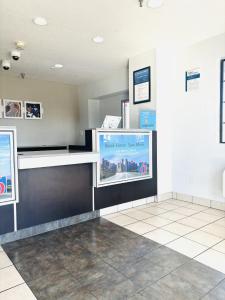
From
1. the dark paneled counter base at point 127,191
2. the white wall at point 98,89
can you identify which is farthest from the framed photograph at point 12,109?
the dark paneled counter base at point 127,191

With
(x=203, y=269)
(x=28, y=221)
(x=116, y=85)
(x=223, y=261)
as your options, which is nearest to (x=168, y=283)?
(x=203, y=269)

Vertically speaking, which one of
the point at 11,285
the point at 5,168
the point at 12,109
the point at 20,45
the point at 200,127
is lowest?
the point at 11,285

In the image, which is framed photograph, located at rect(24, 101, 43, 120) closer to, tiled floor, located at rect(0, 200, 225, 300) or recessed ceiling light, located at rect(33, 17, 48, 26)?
recessed ceiling light, located at rect(33, 17, 48, 26)

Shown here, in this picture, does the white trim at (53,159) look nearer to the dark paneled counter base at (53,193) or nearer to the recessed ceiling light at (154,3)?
the dark paneled counter base at (53,193)

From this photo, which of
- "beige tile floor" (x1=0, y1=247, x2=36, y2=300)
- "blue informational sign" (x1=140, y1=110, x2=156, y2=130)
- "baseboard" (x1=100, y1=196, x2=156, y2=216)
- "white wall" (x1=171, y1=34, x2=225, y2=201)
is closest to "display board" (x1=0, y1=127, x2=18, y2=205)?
"beige tile floor" (x1=0, y1=247, x2=36, y2=300)

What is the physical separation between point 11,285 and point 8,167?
116 centimetres

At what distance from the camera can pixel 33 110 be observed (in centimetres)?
629

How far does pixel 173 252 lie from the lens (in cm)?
237

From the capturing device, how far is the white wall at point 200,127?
3734 millimetres

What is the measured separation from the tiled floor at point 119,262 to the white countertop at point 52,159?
86cm

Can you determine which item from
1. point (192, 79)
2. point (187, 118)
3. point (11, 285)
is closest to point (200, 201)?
point (187, 118)

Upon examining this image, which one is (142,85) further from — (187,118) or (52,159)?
(52,159)

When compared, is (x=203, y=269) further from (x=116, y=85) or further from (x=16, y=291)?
(x=116, y=85)

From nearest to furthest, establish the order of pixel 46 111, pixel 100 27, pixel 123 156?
pixel 100 27
pixel 123 156
pixel 46 111
